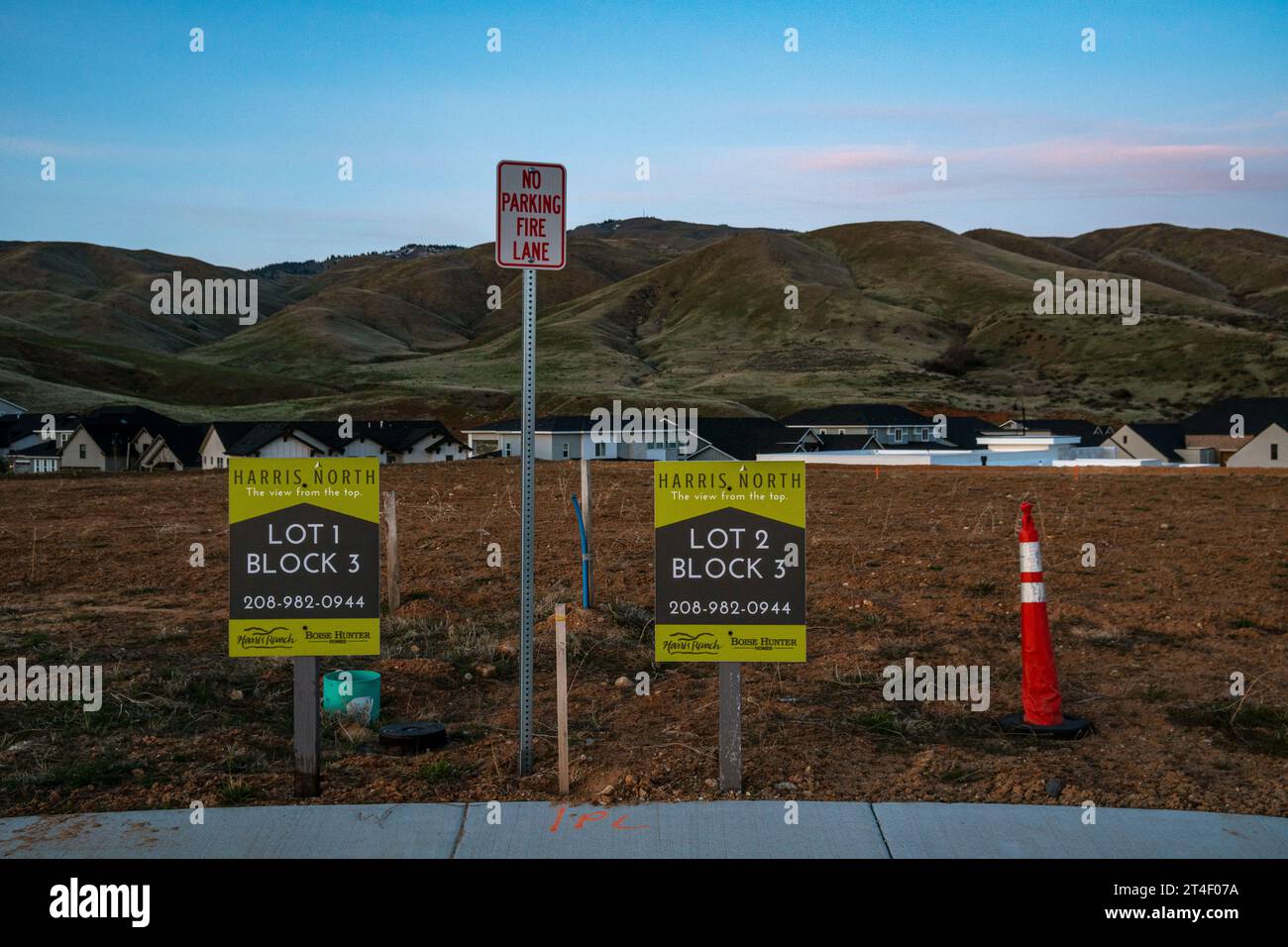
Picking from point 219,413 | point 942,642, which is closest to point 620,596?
point 942,642

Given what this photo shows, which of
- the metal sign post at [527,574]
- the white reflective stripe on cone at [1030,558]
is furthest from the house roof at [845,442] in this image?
the metal sign post at [527,574]

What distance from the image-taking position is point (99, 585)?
40.3 feet

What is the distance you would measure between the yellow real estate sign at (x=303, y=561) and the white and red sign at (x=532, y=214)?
142 cm

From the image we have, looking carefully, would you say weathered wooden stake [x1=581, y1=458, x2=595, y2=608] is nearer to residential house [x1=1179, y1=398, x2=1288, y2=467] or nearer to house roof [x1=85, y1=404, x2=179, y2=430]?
residential house [x1=1179, y1=398, x2=1288, y2=467]

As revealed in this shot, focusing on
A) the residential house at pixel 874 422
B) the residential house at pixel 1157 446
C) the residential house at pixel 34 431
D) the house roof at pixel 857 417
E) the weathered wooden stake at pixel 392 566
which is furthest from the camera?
the house roof at pixel 857 417

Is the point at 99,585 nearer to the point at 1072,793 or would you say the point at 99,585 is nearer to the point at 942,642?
the point at 942,642

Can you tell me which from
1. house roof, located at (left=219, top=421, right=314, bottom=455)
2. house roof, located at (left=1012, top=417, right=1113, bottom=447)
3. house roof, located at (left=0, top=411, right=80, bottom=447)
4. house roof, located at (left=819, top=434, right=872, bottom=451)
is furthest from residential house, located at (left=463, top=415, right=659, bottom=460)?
house roof, located at (left=1012, top=417, right=1113, bottom=447)

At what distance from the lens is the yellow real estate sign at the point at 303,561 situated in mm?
6004

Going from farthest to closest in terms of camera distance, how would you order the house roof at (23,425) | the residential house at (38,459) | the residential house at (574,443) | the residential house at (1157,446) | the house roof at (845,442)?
the house roof at (23,425) < the residential house at (38,459) < the house roof at (845,442) < the residential house at (1157,446) < the residential house at (574,443)

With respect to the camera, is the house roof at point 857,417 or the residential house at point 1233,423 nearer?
the residential house at point 1233,423

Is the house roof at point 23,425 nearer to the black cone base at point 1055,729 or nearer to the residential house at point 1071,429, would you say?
the residential house at point 1071,429

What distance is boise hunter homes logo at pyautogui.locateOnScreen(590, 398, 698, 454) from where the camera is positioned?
67.4 m

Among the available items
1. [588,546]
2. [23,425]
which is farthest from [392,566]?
[23,425]

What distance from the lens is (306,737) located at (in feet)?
19.5
